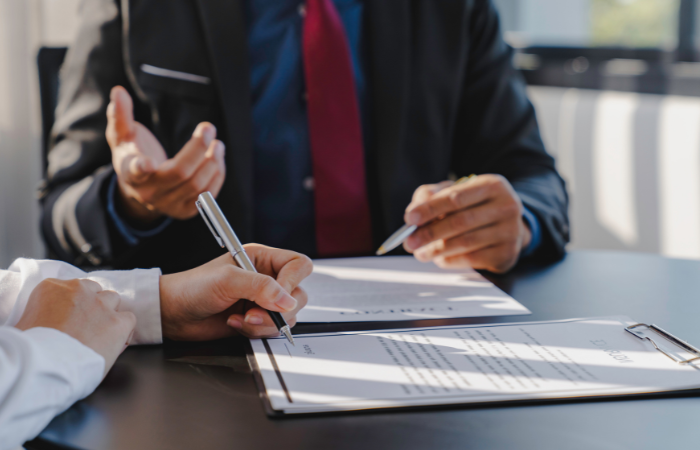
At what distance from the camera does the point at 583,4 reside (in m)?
2.49

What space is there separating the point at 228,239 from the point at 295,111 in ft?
2.20

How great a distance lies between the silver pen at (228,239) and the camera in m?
0.57

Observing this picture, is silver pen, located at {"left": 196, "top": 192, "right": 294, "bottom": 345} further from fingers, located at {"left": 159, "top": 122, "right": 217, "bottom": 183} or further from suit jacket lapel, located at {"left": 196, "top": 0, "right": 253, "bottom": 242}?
suit jacket lapel, located at {"left": 196, "top": 0, "right": 253, "bottom": 242}

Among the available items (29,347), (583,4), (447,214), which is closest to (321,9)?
(447,214)

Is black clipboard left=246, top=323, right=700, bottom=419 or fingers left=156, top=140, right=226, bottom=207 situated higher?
fingers left=156, top=140, right=226, bottom=207

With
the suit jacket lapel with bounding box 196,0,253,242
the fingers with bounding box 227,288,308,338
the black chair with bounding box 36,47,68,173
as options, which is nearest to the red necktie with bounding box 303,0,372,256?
the suit jacket lapel with bounding box 196,0,253,242

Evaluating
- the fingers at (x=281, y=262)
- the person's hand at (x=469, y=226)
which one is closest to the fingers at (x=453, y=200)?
the person's hand at (x=469, y=226)

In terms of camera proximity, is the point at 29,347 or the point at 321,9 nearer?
the point at 29,347

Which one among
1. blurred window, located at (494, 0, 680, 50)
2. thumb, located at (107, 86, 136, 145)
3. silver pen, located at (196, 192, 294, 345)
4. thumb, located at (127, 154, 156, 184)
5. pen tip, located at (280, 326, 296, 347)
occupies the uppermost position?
blurred window, located at (494, 0, 680, 50)

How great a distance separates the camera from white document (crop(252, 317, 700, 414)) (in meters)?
0.46

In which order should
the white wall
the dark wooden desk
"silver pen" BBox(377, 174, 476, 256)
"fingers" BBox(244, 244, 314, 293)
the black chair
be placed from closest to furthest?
1. the dark wooden desk
2. "fingers" BBox(244, 244, 314, 293)
3. "silver pen" BBox(377, 174, 476, 256)
4. the black chair
5. the white wall

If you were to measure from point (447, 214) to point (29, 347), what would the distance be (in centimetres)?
57

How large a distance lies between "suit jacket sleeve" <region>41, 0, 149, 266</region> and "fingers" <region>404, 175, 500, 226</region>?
1.72 feet

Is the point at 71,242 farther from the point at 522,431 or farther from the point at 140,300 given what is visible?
the point at 522,431
